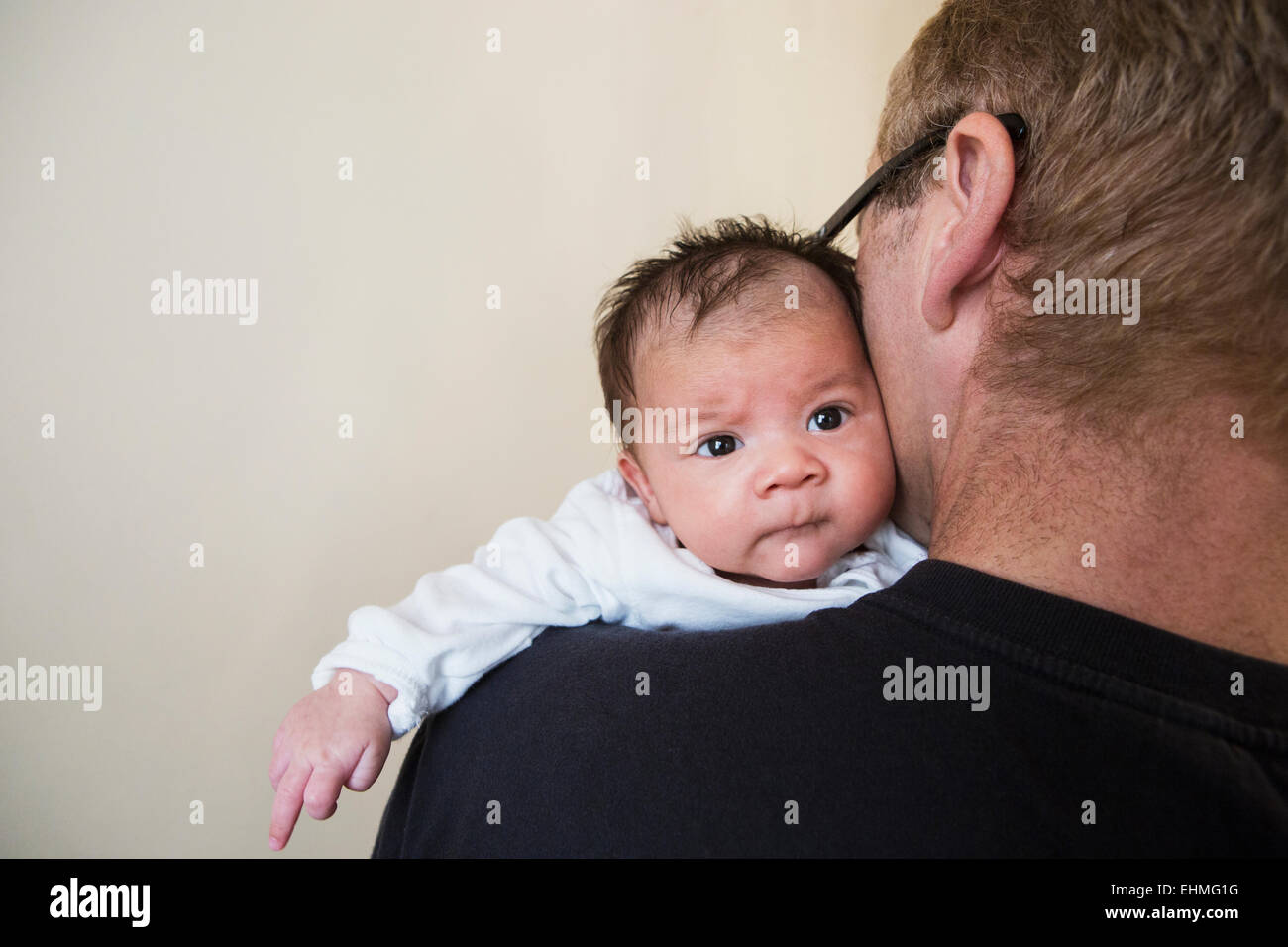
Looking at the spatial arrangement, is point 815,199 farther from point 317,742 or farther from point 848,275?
point 317,742

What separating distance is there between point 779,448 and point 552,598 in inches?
13.5

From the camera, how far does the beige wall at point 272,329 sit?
2096 mm

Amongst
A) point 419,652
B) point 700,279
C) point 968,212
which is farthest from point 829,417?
point 419,652

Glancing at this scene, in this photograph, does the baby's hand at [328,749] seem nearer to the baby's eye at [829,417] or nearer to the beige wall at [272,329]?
the baby's eye at [829,417]

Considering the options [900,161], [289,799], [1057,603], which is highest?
[900,161]

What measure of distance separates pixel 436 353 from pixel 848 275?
4.25 ft

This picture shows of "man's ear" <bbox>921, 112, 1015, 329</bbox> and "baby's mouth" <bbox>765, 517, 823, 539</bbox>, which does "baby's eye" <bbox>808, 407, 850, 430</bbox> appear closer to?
"baby's mouth" <bbox>765, 517, 823, 539</bbox>

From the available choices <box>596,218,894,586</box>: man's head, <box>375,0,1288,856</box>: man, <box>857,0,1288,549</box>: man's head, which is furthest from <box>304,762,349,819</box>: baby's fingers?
<box>857,0,1288,549</box>: man's head

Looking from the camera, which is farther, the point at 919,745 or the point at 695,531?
the point at 695,531

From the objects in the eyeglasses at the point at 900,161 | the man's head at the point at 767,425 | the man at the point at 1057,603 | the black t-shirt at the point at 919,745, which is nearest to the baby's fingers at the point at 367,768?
the man at the point at 1057,603

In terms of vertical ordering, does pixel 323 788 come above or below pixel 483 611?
below

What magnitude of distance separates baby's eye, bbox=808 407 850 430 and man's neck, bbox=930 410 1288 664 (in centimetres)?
42

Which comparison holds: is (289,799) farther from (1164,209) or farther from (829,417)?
(1164,209)

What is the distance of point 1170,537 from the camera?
2.56ft
